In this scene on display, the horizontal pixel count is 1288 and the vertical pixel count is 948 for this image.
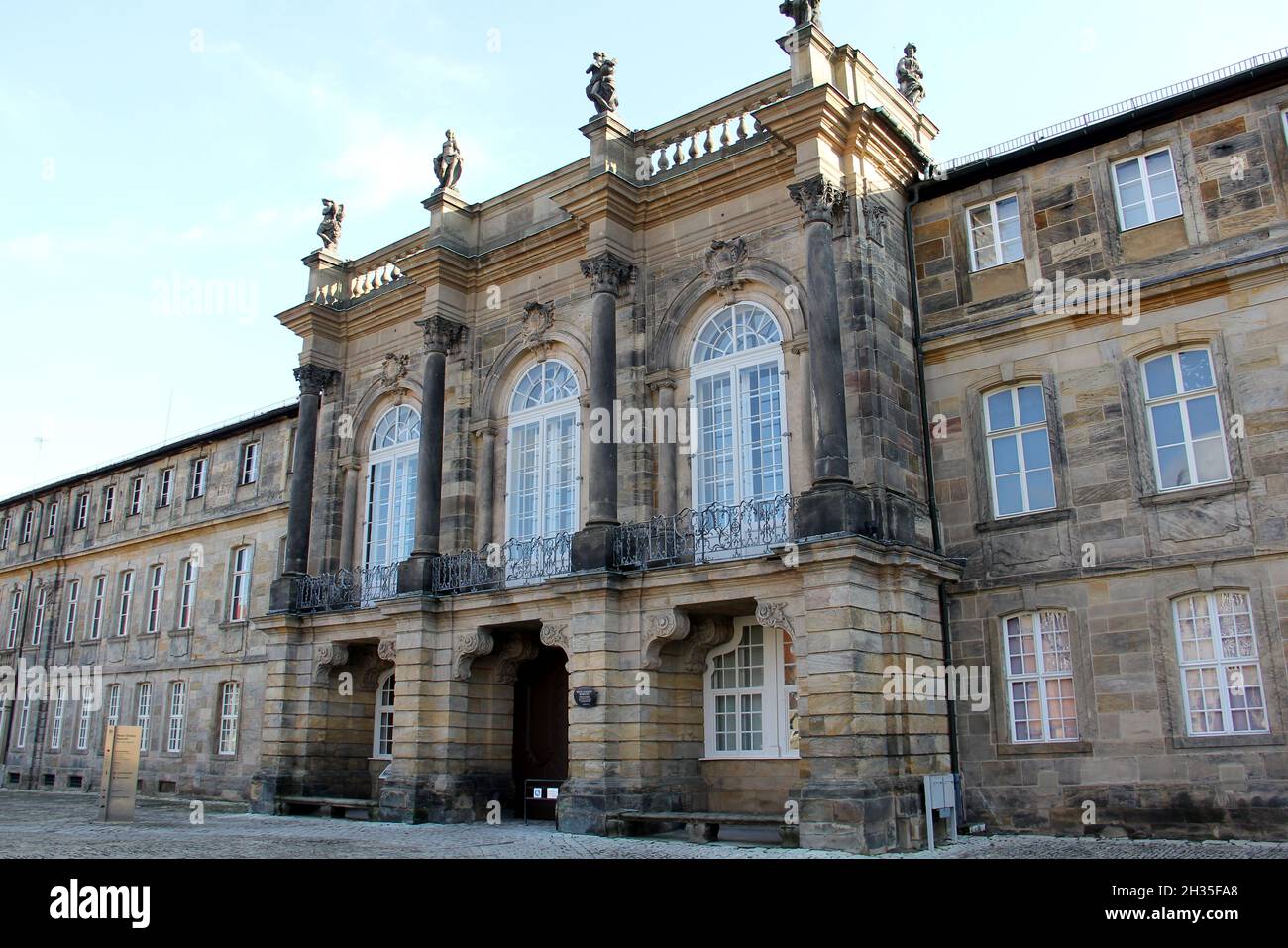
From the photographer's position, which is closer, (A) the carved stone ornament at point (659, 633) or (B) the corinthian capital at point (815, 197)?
(B) the corinthian capital at point (815, 197)

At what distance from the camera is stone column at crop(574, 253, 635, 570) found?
17.9 metres

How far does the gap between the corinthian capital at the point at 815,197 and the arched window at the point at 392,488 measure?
10214 millimetres

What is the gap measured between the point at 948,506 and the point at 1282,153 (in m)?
6.77

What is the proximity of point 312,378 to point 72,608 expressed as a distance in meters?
18.2

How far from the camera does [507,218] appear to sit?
22359mm

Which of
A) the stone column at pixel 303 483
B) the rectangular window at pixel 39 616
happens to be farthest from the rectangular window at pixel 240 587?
the rectangular window at pixel 39 616

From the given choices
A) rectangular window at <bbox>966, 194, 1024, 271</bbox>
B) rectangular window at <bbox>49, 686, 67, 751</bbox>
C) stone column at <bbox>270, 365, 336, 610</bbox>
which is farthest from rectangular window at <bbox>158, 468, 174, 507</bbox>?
rectangular window at <bbox>966, 194, 1024, 271</bbox>

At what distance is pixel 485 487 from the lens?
21.4 metres

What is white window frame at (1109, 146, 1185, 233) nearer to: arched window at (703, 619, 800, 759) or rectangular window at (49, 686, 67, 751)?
arched window at (703, 619, 800, 759)

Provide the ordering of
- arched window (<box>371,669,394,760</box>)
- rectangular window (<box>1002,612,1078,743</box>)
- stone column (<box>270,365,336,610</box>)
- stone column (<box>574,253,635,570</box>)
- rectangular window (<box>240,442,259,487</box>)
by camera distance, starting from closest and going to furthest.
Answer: rectangular window (<box>1002,612,1078,743</box>)
stone column (<box>574,253,635,570</box>)
arched window (<box>371,669,394,760</box>)
stone column (<box>270,365,336,610</box>)
rectangular window (<box>240,442,259,487</box>)

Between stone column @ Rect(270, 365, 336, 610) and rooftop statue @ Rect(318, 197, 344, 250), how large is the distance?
10.5 feet

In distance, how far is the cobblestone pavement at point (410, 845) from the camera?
538 inches

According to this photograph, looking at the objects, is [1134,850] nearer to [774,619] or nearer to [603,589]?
[774,619]

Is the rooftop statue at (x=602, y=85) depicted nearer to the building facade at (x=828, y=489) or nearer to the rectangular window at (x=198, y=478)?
the building facade at (x=828, y=489)
